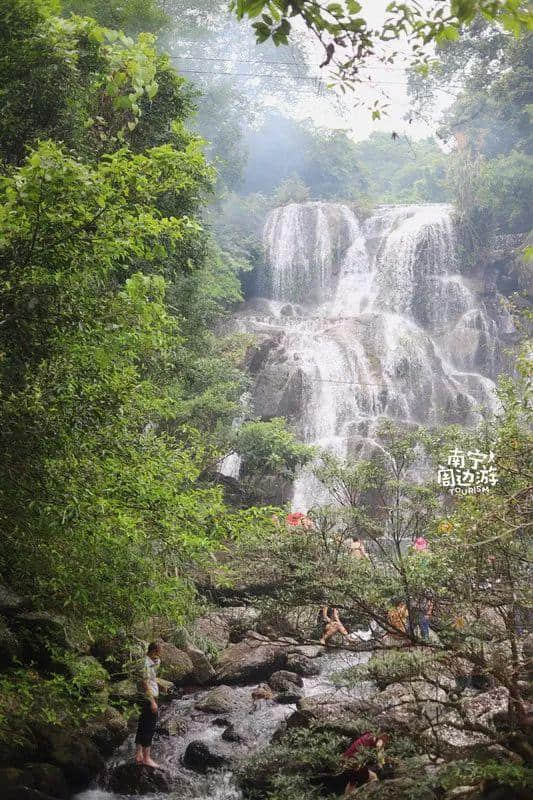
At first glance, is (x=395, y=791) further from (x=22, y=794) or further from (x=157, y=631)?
(x=157, y=631)

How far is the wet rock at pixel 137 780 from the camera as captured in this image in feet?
21.5

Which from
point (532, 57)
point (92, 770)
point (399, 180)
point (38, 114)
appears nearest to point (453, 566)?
point (92, 770)

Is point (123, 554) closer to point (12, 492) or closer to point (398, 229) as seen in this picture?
point (12, 492)

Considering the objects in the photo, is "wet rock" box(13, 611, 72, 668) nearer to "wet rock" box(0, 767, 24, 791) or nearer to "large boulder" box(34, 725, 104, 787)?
"large boulder" box(34, 725, 104, 787)

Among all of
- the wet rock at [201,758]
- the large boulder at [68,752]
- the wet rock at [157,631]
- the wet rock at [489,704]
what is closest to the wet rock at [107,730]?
the large boulder at [68,752]

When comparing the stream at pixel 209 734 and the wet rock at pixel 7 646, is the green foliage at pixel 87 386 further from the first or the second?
the stream at pixel 209 734

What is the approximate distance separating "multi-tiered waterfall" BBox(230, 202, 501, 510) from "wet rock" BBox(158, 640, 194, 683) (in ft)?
27.8

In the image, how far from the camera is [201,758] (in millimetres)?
7184

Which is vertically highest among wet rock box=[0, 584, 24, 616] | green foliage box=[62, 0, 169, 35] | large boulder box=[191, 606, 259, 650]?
green foliage box=[62, 0, 169, 35]

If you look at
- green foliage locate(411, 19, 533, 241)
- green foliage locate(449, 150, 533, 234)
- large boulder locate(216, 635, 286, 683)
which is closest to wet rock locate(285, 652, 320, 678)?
large boulder locate(216, 635, 286, 683)

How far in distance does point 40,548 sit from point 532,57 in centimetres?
2795

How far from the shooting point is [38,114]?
671 centimetres

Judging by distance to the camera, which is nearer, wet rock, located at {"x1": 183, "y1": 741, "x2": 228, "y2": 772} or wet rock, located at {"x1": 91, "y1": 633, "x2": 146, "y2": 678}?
wet rock, located at {"x1": 183, "y1": 741, "x2": 228, "y2": 772}

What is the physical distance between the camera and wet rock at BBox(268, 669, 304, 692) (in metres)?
9.33
